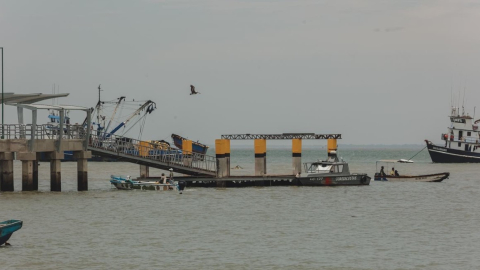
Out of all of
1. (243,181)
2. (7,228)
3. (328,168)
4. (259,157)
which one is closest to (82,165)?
(243,181)

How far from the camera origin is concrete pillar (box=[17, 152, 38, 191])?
50.8 m

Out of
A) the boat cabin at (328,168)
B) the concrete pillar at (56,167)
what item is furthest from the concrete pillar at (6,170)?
the boat cabin at (328,168)

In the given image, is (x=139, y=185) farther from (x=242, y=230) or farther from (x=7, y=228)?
(x=7, y=228)

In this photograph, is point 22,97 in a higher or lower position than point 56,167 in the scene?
higher

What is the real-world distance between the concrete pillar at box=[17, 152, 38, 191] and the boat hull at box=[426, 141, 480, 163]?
89.1 metres

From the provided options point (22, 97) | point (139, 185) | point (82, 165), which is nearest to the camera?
point (82, 165)

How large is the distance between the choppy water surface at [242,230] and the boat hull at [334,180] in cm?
62

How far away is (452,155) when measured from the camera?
430 ft

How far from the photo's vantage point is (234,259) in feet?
Answer: 103

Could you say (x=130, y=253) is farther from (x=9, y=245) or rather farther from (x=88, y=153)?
(x=88, y=153)

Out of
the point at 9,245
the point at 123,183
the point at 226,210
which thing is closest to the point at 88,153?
the point at 123,183

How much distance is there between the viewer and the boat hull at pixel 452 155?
130 meters

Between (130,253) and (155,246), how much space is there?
6.52ft

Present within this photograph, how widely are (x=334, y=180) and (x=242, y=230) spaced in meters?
23.6
